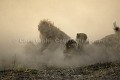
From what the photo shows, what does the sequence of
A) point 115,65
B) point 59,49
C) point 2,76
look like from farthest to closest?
point 59,49
point 115,65
point 2,76

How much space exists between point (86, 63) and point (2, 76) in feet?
12.5

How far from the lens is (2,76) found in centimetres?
1143

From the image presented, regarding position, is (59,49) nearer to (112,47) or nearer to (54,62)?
(54,62)

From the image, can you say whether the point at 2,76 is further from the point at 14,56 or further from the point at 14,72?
the point at 14,56

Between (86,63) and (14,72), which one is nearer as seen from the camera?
(14,72)

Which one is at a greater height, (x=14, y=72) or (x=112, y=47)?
(x=112, y=47)

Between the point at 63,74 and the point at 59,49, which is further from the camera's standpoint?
the point at 59,49

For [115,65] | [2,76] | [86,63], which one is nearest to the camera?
[2,76]

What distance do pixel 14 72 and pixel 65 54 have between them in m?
3.18

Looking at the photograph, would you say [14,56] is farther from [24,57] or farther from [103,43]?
[103,43]

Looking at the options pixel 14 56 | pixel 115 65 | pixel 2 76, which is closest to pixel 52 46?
pixel 14 56

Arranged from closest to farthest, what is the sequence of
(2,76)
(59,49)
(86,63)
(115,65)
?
1. (2,76)
2. (115,65)
3. (86,63)
4. (59,49)

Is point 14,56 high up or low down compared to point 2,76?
up

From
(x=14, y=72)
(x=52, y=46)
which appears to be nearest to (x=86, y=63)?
(x=52, y=46)
